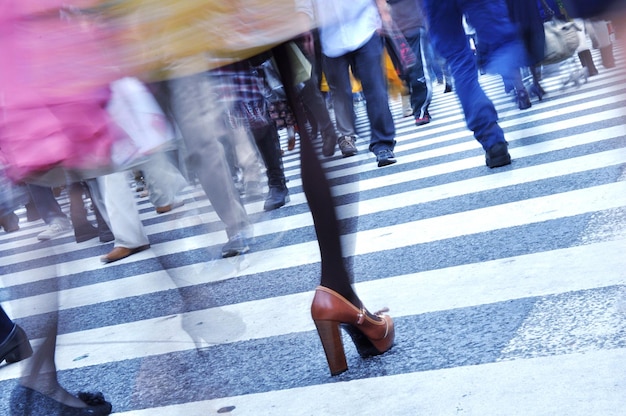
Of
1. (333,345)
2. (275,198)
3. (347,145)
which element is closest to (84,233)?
(275,198)

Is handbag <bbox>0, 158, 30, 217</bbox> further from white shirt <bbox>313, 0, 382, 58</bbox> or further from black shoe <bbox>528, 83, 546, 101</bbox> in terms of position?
black shoe <bbox>528, 83, 546, 101</bbox>

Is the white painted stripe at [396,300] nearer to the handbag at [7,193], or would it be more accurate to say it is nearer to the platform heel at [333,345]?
the platform heel at [333,345]

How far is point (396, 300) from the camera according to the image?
332 cm

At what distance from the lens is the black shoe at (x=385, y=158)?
7066mm

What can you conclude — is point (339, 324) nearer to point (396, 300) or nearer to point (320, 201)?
point (320, 201)

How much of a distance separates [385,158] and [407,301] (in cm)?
389

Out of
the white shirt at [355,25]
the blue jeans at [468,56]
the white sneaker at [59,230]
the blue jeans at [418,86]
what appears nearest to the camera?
the blue jeans at [468,56]

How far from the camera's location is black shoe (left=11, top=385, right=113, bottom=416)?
2.68 m

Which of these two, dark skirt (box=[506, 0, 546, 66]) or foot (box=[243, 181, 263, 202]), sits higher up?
dark skirt (box=[506, 0, 546, 66])

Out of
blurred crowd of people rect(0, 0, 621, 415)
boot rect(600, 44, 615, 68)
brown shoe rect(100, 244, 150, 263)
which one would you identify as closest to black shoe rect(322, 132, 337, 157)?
blurred crowd of people rect(0, 0, 621, 415)

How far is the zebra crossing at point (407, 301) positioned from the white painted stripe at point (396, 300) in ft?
0.04

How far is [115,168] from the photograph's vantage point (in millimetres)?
2709

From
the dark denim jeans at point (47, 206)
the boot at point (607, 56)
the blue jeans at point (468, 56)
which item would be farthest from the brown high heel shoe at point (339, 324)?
the boot at point (607, 56)

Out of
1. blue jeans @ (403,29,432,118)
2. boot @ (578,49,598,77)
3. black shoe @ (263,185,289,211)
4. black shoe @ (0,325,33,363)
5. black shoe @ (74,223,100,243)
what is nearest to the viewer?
black shoe @ (0,325,33,363)
